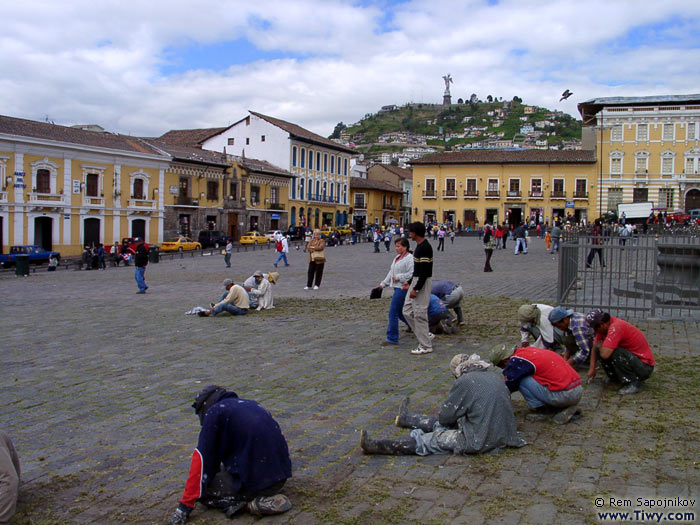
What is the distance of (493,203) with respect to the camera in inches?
2457

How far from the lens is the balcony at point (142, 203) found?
42625 mm

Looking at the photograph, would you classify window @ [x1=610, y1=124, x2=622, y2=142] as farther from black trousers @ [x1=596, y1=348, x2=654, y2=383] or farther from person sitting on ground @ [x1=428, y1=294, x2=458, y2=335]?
black trousers @ [x1=596, y1=348, x2=654, y2=383]

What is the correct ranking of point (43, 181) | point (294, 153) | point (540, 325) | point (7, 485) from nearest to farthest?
point (7, 485), point (540, 325), point (43, 181), point (294, 153)

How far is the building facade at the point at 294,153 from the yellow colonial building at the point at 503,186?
358 inches

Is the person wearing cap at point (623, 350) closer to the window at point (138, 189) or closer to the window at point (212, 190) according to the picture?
the window at point (138, 189)

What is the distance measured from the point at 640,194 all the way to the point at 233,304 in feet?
172

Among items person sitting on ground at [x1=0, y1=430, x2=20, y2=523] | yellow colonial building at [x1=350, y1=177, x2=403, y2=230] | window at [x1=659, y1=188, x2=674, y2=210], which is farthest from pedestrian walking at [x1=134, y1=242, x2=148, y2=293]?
yellow colonial building at [x1=350, y1=177, x2=403, y2=230]

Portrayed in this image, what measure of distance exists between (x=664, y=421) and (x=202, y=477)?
3977mm

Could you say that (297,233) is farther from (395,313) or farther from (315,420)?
(315,420)

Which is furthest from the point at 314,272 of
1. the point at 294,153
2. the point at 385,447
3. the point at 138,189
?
the point at 294,153

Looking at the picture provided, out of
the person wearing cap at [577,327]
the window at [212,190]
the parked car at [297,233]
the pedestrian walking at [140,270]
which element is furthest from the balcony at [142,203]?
the person wearing cap at [577,327]

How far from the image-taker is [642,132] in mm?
55375

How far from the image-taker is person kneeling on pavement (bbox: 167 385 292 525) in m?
4.09

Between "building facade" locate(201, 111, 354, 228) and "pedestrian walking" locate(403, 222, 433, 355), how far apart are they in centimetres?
4888
